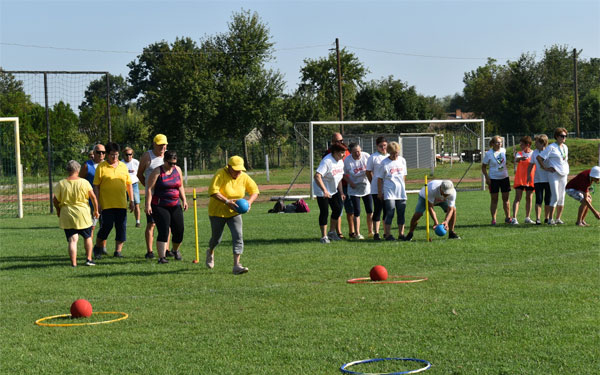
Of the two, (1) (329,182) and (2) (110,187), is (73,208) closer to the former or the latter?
(2) (110,187)

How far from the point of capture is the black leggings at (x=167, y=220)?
40.0 feet

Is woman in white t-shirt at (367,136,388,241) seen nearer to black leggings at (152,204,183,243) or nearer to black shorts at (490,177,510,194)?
black shorts at (490,177,510,194)

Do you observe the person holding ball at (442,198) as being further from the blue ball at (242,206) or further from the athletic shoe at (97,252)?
the athletic shoe at (97,252)

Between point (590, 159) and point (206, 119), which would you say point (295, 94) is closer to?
point (206, 119)

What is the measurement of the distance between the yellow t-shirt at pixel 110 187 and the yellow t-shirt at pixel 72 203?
0.68 metres

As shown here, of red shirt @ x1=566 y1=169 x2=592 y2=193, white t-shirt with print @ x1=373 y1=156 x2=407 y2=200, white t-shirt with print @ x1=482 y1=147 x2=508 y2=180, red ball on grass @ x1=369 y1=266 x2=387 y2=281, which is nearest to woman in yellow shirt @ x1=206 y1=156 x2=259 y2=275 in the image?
red ball on grass @ x1=369 y1=266 x2=387 y2=281

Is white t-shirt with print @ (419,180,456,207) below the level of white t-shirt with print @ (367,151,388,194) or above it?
below

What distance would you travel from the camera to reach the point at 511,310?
814cm

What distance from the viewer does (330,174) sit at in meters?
14.5

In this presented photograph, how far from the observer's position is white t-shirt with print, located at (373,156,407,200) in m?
14.4

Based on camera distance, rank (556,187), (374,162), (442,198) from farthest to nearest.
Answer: (556,187), (374,162), (442,198)

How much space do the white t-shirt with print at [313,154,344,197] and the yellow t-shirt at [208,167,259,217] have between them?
3140 millimetres

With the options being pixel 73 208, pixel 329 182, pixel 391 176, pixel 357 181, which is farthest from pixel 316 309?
pixel 357 181

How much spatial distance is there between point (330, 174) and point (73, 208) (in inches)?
186
